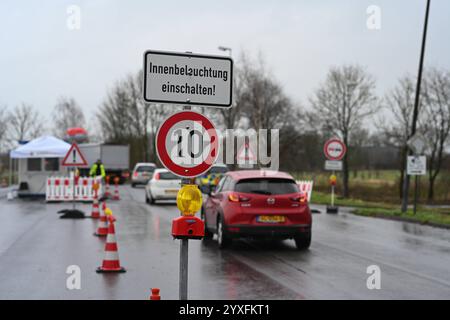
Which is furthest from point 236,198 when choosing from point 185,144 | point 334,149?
point 334,149

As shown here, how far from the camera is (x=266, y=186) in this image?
13.3m

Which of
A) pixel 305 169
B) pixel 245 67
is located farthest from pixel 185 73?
pixel 305 169

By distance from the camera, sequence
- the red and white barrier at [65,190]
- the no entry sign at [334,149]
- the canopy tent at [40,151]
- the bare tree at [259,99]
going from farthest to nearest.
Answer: the bare tree at [259,99] → the canopy tent at [40,151] → the red and white barrier at [65,190] → the no entry sign at [334,149]

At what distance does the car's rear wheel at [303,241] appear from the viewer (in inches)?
516

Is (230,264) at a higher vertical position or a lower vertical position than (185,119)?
lower

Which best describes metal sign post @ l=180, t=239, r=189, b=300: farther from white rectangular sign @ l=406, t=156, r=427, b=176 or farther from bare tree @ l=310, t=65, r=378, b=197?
bare tree @ l=310, t=65, r=378, b=197

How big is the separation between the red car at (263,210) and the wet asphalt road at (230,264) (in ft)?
1.32

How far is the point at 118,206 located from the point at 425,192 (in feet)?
75.0

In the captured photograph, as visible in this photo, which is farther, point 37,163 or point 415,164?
point 37,163

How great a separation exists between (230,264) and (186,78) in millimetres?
6133

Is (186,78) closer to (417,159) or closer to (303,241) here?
(303,241)

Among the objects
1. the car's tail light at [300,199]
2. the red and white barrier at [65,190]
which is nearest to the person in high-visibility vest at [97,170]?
the red and white barrier at [65,190]

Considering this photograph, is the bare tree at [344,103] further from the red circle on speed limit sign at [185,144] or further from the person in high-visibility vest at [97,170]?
the red circle on speed limit sign at [185,144]
